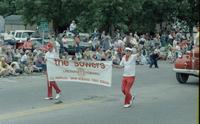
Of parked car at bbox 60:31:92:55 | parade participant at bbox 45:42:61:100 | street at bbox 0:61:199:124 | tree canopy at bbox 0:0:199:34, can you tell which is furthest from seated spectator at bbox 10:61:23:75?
tree canopy at bbox 0:0:199:34

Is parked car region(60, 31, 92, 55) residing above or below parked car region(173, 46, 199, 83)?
above

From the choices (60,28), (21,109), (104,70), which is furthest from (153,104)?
(60,28)

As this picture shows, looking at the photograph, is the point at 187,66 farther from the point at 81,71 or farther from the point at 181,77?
the point at 81,71

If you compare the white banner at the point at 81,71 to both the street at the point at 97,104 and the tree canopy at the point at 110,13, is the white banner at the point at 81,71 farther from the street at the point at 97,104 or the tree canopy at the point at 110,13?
the tree canopy at the point at 110,13

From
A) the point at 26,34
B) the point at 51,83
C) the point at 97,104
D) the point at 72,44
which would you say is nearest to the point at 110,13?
the point at 26,34

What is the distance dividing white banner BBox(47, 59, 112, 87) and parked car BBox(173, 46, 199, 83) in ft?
19.3

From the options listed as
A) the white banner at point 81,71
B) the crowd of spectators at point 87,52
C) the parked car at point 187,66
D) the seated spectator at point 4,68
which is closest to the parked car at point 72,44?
the crowd of spectators at point 87,52

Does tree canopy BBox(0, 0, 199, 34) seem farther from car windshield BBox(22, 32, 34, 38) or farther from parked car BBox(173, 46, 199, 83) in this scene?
parked car BBox(173, 46, 199, 83)

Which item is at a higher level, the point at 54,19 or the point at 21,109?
the point at 54,19

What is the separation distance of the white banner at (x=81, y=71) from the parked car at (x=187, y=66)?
5867 mm

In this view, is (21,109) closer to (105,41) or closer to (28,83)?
(28,83)

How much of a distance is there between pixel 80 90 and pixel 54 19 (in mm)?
31960

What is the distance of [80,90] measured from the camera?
57.0 feet

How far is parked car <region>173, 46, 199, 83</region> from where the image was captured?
19.7m
